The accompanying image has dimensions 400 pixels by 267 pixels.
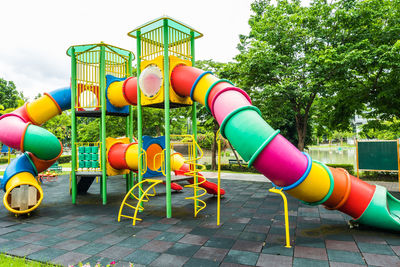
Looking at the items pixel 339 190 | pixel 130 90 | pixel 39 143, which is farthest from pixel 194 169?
pixel 39 143

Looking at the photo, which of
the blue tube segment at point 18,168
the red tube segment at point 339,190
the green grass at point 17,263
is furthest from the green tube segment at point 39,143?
the red tube segment at point 339,190

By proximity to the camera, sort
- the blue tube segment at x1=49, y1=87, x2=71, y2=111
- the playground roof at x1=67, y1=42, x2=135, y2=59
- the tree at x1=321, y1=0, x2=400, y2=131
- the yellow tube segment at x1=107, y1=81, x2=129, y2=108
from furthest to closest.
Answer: the tree at x1=321, y1=0, x2=400, y2=131
the blue tube segment at x1=49, y1=87, x2=71, y2=111
the playground roof at x1=67, y1=42, x2=135, y2=59
the yellow tube segment at x1=107, y1=81, x2=129, y2=108

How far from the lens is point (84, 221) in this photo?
250 inches

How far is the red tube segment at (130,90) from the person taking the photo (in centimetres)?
770

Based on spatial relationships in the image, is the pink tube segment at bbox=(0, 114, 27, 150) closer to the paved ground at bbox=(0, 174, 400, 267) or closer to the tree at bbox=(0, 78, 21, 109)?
the paved ground at bbox=(0, 174, 400, 267)

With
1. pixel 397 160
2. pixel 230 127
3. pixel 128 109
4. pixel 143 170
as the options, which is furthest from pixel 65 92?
pixel 397 160

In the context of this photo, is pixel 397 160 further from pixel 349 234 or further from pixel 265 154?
pixel 265 154

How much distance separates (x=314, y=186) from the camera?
453 cm

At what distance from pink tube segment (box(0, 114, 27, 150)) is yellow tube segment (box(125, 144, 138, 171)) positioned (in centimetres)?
290

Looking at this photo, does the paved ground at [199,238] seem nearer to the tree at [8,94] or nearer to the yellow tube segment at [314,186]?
the yellow tube segment at [314,186]

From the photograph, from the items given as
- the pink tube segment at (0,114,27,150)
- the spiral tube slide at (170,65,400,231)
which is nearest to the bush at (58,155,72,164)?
the pink tube segment at (0,114,27,150)

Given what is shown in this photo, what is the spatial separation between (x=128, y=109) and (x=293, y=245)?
7.06m

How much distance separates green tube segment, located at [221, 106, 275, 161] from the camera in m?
4.26

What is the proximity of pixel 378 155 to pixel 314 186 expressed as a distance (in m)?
8.40
